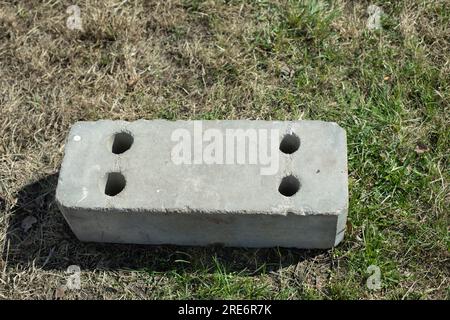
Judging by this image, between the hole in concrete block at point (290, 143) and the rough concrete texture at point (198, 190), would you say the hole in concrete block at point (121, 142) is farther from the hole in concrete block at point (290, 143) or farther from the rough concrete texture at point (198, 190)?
the hole in concrete block at point (290, 143)

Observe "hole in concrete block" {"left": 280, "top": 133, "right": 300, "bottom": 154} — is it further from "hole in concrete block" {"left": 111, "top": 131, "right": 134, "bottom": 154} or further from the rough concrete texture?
"hole in concrete block" {"left": 111, "top": 131, "right": 134, "bottom": 154}

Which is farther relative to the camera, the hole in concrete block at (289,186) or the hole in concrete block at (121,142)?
the hole in concrete block at (121,142)

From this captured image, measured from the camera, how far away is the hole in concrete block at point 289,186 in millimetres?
3169

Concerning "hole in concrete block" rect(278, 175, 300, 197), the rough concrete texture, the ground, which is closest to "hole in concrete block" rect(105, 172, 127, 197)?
the rough concrete texture

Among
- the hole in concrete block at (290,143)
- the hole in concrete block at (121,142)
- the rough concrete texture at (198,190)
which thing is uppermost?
the hole in concrete block at (121,142)

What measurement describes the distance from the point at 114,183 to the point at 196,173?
405mm

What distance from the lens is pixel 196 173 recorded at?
3188mm

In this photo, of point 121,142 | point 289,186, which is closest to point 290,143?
point 289,186

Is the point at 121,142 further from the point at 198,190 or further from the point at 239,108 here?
the point at 239,108

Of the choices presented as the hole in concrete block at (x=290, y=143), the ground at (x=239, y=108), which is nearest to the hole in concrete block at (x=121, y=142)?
the ground at (x=239, y=108)

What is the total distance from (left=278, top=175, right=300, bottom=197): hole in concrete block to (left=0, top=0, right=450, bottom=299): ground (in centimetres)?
34
